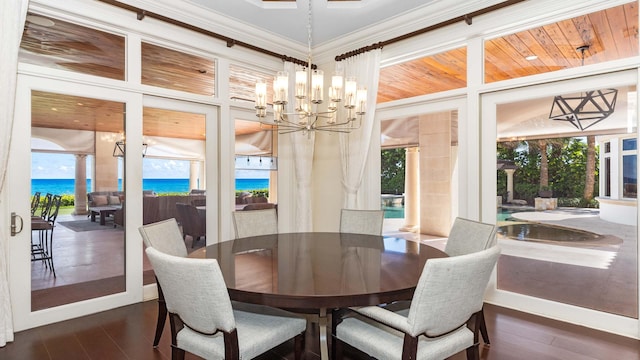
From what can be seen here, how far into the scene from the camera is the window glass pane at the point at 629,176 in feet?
8.54

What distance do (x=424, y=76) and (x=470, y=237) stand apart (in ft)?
6.79

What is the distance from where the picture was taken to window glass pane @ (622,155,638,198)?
2.60 meters

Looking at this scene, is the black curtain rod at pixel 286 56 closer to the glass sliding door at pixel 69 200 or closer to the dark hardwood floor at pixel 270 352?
the glass sliding door at pixel 69 200

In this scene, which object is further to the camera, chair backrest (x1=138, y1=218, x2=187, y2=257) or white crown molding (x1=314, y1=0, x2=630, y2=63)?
white crown molding (x1=314, y1=0, x2=630, y2=63)

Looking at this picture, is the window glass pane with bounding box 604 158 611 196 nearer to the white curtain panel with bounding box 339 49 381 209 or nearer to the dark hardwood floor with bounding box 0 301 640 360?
the dark hardwood floor with bounding box 0 301 640 360

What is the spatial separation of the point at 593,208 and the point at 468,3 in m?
2.14

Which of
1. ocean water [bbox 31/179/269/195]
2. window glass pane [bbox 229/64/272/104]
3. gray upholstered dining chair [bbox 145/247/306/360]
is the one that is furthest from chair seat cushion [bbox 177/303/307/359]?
window glass pane [bbox 229/64/272/104]

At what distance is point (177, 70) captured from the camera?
3582mm

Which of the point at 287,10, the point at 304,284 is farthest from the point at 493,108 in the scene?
the point at 304,284

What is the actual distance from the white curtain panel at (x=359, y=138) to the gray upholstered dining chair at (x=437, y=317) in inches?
97.6

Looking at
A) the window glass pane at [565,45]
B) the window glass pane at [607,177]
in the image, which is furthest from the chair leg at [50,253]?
the window glass pane at [607,177]

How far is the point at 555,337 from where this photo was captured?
2.53 m

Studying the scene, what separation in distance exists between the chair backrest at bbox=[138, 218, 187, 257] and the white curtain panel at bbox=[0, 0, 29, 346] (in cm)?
114

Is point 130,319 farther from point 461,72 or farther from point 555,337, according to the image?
point 461,72
